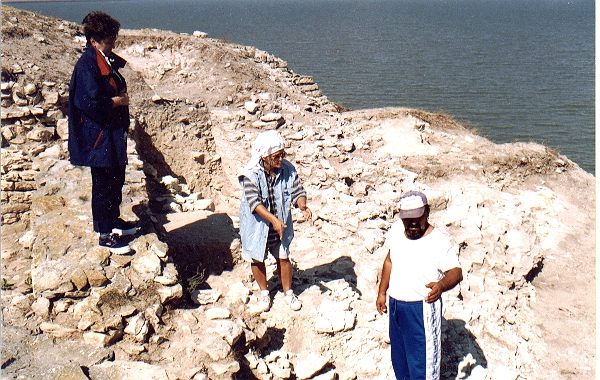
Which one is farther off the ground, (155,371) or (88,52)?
(88,52)

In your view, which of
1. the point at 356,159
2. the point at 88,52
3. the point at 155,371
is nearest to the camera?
the point at 155,371

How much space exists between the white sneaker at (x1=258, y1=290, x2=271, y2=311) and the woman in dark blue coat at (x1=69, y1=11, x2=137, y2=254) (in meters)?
1.23

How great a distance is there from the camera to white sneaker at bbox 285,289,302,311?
4875 millimetres

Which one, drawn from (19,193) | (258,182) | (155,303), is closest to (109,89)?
(258,182)

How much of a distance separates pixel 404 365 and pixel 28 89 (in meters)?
5.33

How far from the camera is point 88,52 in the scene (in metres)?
3.98

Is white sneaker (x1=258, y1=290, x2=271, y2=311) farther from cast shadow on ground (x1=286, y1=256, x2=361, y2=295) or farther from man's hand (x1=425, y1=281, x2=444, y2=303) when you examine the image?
man's hand (x1=425, y1=281, x2=444, y2=303)

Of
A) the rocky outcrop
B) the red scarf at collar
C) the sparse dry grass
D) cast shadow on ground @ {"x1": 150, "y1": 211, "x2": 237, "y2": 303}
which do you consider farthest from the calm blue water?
the red scarf at collar

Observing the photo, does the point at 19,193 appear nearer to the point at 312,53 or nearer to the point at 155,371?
the point at 155,371

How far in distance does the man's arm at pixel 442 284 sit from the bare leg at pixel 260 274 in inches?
64.2

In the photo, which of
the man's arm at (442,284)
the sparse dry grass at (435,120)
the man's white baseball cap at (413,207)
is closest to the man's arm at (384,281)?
the man's arm at (442,284)

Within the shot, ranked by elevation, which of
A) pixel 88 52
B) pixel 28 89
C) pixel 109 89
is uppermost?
pixel 88 52

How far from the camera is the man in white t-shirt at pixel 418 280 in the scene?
3.60 metres

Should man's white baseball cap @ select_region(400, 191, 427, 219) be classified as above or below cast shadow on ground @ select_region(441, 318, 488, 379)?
above
